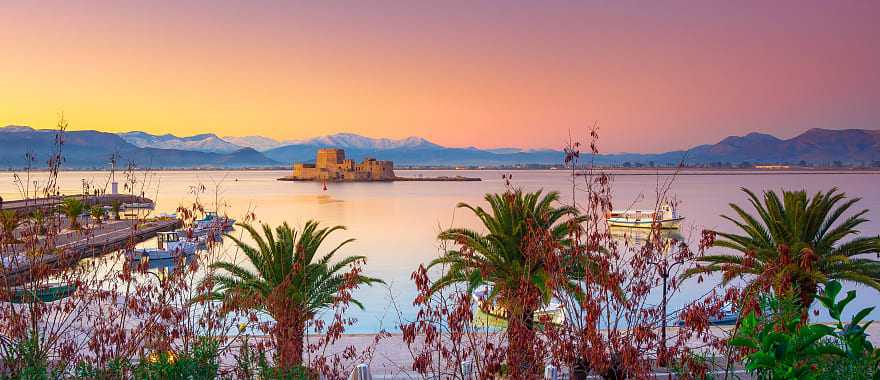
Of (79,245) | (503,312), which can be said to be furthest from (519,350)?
(503,312)

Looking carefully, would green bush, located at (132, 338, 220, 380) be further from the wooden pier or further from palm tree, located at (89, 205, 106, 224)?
palm tree, located at (89, 205, 106, 224)

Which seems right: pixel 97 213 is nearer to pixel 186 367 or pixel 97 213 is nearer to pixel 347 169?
pixel 186 367

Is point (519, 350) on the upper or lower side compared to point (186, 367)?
upper

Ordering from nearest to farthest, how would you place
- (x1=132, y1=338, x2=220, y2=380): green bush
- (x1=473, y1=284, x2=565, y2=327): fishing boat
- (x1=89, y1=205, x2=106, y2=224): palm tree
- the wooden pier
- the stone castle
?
(x1=89, y1=205, x2=106, y2=224): palm tree → (x1=132, y1=338, x2=220, y2=380): green bush → the wooden pier → (x1=473, y1=284, x2=565, y2=327): fishing boat → the stone castle

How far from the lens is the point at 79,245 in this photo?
10273mm

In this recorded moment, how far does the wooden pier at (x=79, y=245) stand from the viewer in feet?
17.0

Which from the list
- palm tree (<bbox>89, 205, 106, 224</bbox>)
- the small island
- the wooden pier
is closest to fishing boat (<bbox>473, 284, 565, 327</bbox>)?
palm tree (<bbox>89, 205, 106, 224</bbox>)

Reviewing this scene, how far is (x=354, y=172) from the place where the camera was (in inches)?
7279

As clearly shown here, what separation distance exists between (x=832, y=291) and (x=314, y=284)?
14.1 m

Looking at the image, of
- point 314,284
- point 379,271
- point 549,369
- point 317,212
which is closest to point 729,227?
point 379,271

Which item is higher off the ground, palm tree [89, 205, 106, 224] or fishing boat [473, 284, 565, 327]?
palm tree [89, 205, 106, 224]

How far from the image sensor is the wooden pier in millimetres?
5172

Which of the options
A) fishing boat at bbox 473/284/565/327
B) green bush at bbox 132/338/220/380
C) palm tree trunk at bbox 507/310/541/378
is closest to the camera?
palm tree trunk at bbox 507/310/541/378

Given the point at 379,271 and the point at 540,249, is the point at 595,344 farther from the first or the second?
the point at 379,271
